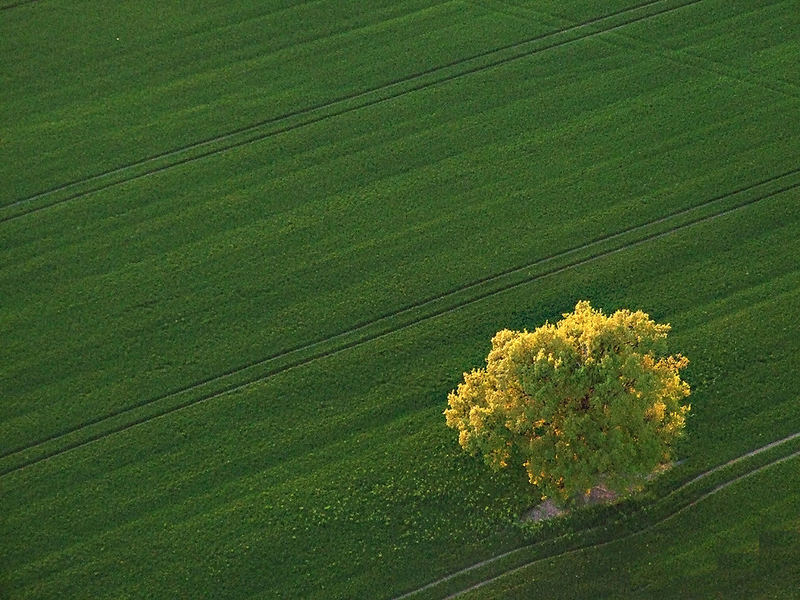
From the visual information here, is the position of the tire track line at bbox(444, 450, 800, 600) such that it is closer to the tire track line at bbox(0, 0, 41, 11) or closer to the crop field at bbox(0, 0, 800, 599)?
the crop field at bbox(0, 0, 800, 599)

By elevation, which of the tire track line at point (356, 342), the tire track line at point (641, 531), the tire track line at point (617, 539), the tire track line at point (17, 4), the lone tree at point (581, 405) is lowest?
the tire track line at point (641, 531)

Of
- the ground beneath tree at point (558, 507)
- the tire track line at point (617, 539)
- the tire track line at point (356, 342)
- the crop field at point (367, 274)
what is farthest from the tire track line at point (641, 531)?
the tire track line at point (356, 342)

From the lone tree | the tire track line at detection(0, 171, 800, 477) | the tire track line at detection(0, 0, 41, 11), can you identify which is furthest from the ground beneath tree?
the tire track line at detection(0, 0, 41, 11)

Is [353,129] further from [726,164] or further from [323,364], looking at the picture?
[726,164]

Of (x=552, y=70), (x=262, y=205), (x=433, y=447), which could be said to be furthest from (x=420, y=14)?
(x=433, y=447)

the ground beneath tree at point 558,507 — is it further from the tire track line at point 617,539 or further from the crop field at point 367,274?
the tire track line at point 617,539

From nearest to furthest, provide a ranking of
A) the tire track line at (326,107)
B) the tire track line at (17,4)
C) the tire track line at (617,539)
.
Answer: the tire track line at (617,539) → the tire track line at (326,107) → the tire track line at (17,4)
